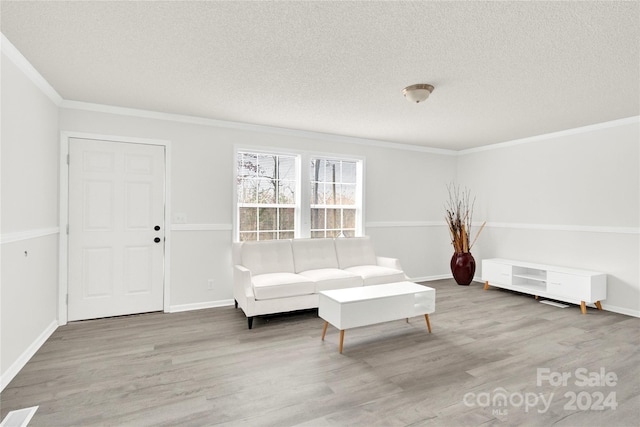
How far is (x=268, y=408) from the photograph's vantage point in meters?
2.07

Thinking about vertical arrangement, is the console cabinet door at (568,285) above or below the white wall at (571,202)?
below

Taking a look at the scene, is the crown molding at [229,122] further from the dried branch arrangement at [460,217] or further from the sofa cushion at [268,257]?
the sofa cushion at [268,257]

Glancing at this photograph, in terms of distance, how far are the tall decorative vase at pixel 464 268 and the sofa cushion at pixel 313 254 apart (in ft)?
7.41

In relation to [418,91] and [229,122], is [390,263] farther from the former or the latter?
[229,122]

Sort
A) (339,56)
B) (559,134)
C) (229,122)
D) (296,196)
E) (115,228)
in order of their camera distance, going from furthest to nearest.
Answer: (296,196)
(559,134)
(229,122)
(115,228)
(339,56)

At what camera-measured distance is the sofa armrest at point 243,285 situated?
352 centimetres

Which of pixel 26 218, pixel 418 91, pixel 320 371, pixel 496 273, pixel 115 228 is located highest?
pixel 418 91

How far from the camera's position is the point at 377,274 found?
13.6ft

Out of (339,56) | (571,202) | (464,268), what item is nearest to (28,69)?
(339,56)

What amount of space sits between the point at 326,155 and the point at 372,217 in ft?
4.15

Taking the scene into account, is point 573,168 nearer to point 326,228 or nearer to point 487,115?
point 487,115

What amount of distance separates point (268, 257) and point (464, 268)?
3.28 metres

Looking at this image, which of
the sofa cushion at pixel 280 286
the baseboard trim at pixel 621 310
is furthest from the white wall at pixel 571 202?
the sofa cushion at pixel 280 286

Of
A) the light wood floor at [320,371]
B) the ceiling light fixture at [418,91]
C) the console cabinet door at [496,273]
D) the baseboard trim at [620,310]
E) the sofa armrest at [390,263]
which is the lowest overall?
the light wood floor at [320,371]
